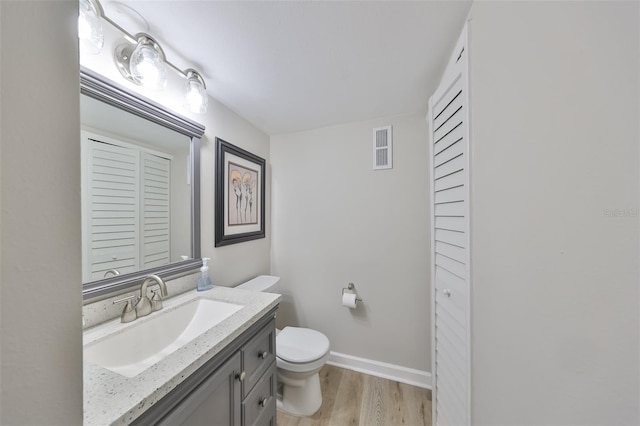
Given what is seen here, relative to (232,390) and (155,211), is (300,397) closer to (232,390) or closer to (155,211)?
(232,390)

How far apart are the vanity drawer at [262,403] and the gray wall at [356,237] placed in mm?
886

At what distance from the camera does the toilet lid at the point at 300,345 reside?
1.41 metres

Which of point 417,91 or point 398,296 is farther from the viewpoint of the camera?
point 398,296

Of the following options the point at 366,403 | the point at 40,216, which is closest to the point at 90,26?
the point at 40,216

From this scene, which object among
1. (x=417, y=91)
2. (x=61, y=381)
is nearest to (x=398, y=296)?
(x=417, y=91)

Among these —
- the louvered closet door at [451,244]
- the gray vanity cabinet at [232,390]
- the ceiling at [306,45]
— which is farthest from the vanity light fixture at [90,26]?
the louvered closet door at [451,244]

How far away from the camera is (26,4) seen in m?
0.25

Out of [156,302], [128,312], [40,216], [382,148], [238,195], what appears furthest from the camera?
[382,148]

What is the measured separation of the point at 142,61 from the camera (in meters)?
0.96

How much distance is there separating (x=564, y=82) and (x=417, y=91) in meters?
1.04

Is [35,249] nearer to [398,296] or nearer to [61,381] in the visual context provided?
[61,381]

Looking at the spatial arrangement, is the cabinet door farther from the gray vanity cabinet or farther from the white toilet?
the white toilet

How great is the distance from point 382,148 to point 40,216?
186 centimetres

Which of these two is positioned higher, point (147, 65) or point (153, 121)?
point (147, 65)
